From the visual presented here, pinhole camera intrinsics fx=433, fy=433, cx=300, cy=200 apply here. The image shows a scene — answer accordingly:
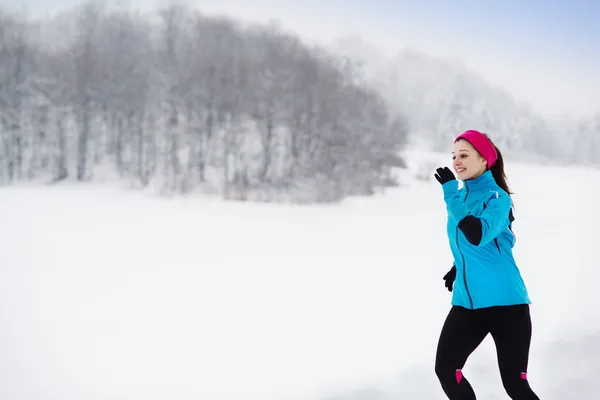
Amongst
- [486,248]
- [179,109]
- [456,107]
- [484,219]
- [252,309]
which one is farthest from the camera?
[456,107]

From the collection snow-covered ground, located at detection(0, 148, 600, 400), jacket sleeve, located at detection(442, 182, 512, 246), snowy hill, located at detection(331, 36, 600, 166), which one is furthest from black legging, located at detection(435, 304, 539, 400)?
snowy hill, located at detection(331, 36, 600, 166)

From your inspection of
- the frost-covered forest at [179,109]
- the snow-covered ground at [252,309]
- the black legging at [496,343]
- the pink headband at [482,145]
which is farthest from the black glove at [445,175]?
the frost-covered forest at [179,109]

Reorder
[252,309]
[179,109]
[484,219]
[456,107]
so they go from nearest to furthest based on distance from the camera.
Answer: [484,219]
[252,309]
[179,109]
[456,107]

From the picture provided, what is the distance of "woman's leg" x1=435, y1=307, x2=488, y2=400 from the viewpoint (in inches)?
67.5

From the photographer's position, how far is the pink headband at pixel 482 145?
1695 mm

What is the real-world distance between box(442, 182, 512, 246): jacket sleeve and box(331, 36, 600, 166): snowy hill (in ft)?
54.6

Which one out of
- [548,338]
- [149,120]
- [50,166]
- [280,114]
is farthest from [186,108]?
[548,338]

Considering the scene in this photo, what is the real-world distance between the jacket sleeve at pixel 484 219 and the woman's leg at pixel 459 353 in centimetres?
38

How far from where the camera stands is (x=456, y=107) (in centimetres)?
2194

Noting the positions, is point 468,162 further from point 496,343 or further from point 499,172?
point 496,343

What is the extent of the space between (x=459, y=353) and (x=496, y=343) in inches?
5.7

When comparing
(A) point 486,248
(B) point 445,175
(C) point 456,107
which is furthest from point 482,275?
(C) point 456,107

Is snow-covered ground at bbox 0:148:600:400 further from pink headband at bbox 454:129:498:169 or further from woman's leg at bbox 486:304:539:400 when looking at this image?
pink headband at bbox 454:129:498:169

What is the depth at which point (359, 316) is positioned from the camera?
3936 millimetres
